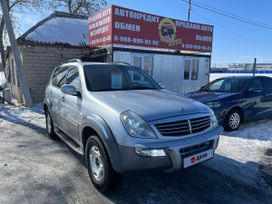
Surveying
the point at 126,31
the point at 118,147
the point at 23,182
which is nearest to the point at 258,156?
the point at 118,147

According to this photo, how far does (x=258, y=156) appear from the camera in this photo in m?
4.90

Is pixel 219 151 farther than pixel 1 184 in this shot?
Yes

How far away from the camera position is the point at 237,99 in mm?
6586

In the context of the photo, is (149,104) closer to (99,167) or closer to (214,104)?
(99,167)

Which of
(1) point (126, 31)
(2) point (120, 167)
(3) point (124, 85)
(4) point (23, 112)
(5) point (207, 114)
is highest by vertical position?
(1) point (126, 31)

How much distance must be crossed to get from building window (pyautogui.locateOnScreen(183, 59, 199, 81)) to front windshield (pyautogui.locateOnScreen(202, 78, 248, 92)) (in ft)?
16.1

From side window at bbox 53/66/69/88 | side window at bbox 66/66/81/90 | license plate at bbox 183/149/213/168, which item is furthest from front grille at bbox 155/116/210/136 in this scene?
side window at bbox 53/66/69/88

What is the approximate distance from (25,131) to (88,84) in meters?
3.76

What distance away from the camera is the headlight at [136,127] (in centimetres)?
288

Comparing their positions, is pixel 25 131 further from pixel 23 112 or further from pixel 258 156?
pixel 258 156

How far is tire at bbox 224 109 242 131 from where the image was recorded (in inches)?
254

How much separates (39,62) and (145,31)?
4.95 meters

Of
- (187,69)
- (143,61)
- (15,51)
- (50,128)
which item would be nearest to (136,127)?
(50,128)

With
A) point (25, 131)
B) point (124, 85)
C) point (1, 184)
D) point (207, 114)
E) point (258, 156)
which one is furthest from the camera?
point (25, 131)
